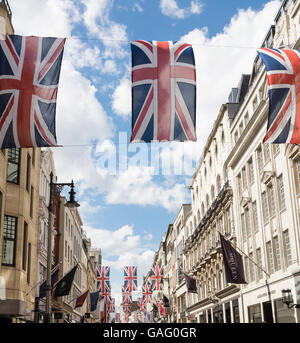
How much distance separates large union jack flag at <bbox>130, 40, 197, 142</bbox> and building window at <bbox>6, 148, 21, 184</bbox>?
10650mm

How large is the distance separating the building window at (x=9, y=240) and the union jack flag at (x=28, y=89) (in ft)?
33.0

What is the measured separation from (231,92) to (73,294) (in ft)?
108

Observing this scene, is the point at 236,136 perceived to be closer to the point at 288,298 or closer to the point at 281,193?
the point at 281,193

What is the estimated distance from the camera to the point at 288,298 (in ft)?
90.7

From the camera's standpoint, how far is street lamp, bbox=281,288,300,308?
1053 inches

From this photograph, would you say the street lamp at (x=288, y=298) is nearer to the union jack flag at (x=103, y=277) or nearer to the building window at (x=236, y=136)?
the building window at (x=236, y=136)

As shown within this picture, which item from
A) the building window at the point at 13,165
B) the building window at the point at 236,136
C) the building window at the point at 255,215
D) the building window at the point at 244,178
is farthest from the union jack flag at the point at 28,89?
the building window at the point at 236,136

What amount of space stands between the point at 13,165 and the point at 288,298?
1731cm

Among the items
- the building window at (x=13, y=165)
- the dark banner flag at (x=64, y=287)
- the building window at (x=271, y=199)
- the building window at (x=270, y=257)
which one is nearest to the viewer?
the building window at (x=13, y=165)

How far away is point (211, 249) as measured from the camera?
50.8 meters

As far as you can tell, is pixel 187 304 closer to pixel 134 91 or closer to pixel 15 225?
pixel 15 225

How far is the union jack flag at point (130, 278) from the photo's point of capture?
241ft
